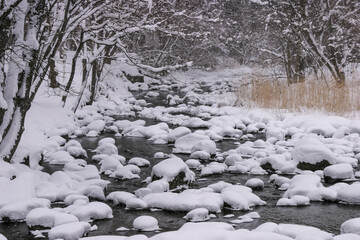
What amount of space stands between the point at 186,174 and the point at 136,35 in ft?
44.3

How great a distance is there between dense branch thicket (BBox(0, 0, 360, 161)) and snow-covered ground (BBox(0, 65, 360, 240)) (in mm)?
774

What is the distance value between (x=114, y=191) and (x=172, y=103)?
9.29 m

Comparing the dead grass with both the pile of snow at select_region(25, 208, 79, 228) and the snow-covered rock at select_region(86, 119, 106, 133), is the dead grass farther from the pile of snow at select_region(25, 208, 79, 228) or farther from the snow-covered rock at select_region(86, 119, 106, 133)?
the pile of snow at select_region(25, 208, 79, 228)

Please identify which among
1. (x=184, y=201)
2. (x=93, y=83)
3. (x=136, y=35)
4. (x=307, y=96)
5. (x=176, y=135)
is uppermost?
(x=136, y=35)

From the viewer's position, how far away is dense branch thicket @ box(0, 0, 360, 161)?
4.35 metres

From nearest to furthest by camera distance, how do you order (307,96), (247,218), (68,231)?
(68,231) → (247,218) → (307,96)

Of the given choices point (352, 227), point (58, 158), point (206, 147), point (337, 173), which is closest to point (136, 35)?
point (206, 147)

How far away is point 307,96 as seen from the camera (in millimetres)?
9438

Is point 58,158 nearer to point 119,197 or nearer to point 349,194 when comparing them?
point 119,197

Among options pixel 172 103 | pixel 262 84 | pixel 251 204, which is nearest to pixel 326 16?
pixel 262 84

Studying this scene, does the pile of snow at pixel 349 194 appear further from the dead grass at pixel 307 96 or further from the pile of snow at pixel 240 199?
the dead grass at pixel 307 96

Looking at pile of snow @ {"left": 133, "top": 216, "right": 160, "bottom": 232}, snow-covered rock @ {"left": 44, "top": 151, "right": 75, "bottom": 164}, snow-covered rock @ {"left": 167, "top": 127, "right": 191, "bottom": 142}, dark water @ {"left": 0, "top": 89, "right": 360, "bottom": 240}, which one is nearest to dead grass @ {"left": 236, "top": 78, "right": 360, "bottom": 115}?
snow-covered rock @ {"left": 167, "top": 127, "right": 191, "bottom": 142}

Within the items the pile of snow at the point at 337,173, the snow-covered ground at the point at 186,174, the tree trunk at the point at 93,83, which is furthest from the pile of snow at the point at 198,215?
the tree trunk at the point at 93,83

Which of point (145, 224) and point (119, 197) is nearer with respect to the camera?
point (145, 224)
